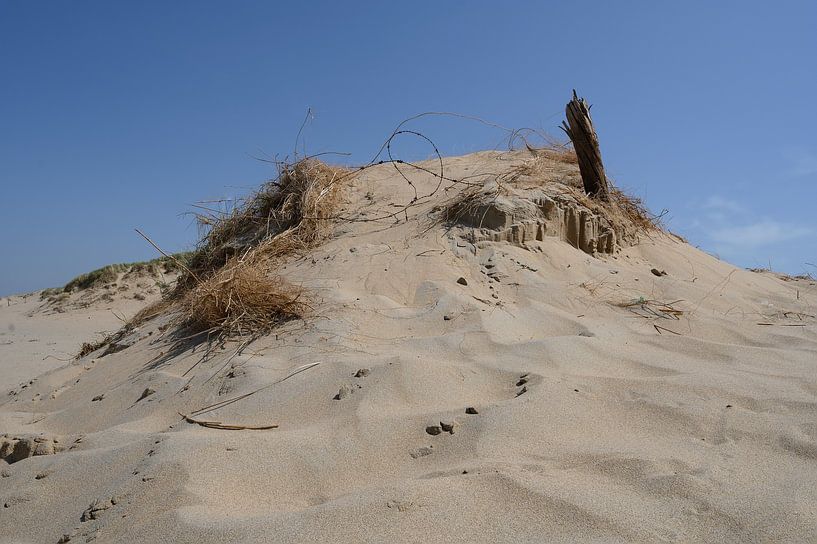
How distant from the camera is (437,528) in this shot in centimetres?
162

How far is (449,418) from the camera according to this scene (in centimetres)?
232

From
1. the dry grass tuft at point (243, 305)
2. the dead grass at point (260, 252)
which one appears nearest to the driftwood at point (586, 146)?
the dead grass at point (260, 252)

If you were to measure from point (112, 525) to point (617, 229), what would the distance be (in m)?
4.40

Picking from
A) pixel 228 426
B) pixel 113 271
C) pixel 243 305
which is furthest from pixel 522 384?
pixel 113 271

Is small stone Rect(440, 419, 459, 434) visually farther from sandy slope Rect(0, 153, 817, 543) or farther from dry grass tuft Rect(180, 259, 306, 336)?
dry grass tuft Rect(180, 259, 306, 336)

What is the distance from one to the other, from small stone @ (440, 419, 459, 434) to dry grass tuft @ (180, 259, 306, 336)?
4.90 feet

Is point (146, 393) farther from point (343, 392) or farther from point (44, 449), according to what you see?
point (343, 392)

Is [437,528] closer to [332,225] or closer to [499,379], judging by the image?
[499,379]

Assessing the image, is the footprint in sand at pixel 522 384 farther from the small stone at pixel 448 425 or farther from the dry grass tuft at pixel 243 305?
the dry grass tuft at pixel 243 305

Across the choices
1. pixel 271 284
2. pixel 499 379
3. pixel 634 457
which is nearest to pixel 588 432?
pixel 634 457

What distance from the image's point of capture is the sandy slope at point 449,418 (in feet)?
5.58

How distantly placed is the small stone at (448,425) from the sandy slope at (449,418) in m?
0.04

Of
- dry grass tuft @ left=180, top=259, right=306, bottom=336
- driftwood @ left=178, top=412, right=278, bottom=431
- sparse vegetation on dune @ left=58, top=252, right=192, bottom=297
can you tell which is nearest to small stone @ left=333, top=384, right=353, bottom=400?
driftwood @ left=178, top=412, right=278, bottom=431

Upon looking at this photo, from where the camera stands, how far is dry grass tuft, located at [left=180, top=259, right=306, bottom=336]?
11.5 feet
